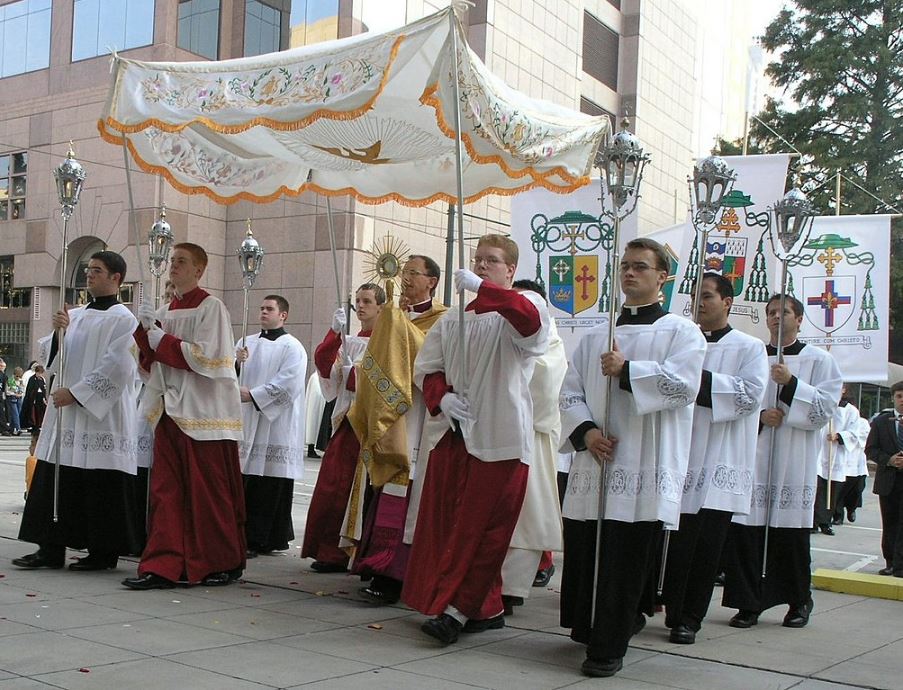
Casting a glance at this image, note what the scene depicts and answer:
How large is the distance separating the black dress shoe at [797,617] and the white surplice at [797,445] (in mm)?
491

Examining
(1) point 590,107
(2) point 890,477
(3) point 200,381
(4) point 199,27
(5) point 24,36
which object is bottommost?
(2) point 890,477

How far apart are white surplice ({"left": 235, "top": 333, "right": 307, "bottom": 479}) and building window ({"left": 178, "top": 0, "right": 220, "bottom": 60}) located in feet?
60.9

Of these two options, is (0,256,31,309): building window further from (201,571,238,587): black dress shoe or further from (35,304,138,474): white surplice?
(201,571,238,587): black dress shoe

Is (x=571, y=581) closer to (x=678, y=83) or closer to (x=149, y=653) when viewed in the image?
(x=149, y=653)

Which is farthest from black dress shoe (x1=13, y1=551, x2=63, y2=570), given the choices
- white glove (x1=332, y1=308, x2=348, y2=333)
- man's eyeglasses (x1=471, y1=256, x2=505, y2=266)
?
man's eyeglasses (x1=471, y1=256, x2=505, y2=266)

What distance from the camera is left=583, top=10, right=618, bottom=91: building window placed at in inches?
1331

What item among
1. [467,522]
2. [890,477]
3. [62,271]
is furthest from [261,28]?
[467,522]

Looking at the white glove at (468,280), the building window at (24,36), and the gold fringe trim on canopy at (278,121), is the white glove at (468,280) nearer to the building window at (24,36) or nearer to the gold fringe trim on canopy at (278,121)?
the gold fringe trim on canopy at (278,121)

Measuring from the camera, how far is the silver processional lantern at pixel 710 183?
662 centimetres

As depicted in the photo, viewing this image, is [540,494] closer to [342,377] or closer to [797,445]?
[797,445]

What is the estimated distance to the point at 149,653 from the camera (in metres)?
5.22

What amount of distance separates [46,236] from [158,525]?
23.3 meters

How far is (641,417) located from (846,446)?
9.78 metres

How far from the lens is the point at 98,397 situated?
7473mm
